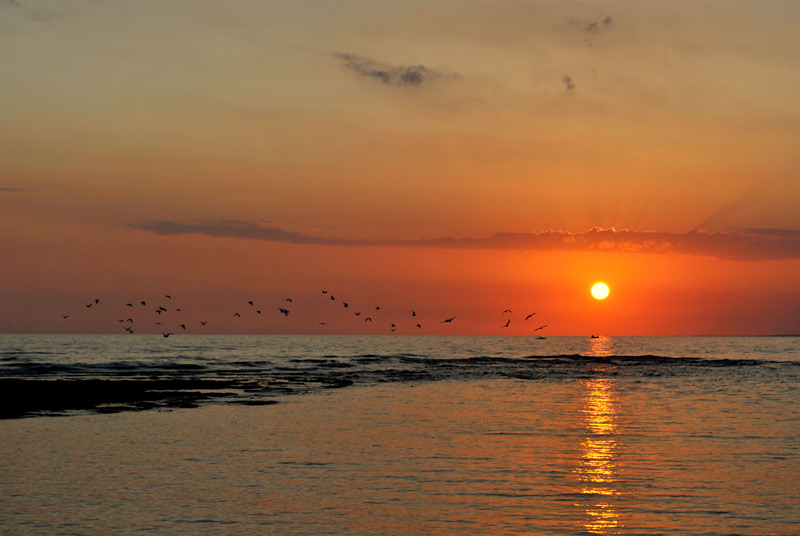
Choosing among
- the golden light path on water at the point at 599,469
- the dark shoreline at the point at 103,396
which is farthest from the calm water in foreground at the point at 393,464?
the dark shoreline at the point at 103,396

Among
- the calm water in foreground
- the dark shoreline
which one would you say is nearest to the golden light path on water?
the calm water in foreground

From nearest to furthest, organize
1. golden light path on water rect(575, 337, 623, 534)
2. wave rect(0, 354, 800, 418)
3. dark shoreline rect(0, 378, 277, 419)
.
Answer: golden light path on water rect(575, 337, 623, 534), dark shoreline rect(0, 378, 277, 419), wave rect(0, 354, 800, 418)

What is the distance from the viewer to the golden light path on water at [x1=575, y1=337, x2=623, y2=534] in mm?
18141

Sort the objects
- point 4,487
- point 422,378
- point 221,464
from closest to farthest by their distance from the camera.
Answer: point 4,487
point 221,464
point 422,378

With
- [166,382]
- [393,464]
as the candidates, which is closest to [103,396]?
[166,382]

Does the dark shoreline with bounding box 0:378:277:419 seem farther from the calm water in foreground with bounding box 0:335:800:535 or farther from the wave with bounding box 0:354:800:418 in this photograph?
the calm water in foreground with bounding box 0:335:800:535

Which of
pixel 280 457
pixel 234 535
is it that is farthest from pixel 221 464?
pixel 234 535

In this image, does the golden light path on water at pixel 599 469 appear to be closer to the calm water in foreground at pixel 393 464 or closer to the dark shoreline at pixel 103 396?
the calm water in foreground at pixel 393 464

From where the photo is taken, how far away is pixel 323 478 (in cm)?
2283

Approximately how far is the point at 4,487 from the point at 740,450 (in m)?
23.5

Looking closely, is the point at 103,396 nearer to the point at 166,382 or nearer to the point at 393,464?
the point at 166,382

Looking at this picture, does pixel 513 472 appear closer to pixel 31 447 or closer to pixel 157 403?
pixel 31 447

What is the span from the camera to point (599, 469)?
24.1 meters

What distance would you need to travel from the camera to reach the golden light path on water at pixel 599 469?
18.1m
